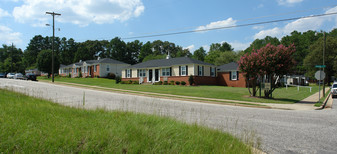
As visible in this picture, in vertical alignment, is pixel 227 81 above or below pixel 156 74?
below

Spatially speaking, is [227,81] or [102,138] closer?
[102,138]

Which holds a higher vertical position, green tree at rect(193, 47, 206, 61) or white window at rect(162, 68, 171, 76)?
green tree at rect(193, 47, 206, 61)

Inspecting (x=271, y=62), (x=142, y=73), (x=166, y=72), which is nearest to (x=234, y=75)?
(x=166, y=72)

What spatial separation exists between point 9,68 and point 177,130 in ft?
285

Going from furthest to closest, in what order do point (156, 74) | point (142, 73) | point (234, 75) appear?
point (142, 73), point (156, 74), point (234, 75)

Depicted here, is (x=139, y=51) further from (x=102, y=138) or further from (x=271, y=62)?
(x=102, y=138)

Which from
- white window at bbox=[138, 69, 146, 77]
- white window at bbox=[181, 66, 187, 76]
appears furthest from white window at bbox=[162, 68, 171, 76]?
white window at bbox=[138, 69, 146, 77]

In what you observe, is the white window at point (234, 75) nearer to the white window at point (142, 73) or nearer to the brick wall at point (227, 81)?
the brick wall at point (227, 81)

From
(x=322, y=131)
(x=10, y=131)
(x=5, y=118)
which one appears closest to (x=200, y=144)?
(x=10, y=131)

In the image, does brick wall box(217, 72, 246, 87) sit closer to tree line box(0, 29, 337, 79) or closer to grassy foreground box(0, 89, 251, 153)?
grassy foreground box(0, 89, 251, 153)

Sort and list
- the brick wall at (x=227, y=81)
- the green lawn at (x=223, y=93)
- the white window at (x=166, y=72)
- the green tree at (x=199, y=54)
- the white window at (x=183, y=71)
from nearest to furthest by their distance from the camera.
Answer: the green lawn at (x=223, y=93), the white window at (x=183, y=71), the brick wall at (x=227, y=81), the white window at (x=166, y=72), the green tree at (x=199, y=54)

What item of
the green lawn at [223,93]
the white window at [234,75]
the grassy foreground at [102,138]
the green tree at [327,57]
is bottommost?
the green lawn at [223,93]

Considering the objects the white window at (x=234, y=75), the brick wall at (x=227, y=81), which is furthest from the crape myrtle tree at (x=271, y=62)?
the white window at (x=234, y=75)

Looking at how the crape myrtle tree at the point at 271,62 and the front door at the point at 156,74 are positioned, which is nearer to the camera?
the crape myrtle tree at the point at 271,62
